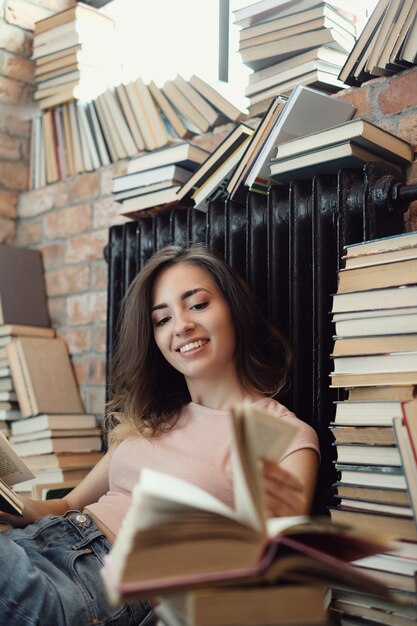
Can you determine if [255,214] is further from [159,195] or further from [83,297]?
[83,297]

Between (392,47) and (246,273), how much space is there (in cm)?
59

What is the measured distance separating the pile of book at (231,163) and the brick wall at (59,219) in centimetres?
40

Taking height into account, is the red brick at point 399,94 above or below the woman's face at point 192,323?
above

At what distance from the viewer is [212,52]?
240cm

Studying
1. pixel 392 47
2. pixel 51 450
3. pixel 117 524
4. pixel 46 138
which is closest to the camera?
pixel 117 524

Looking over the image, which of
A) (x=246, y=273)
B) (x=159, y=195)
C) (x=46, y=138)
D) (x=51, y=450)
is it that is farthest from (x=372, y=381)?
(x=46, y=138)

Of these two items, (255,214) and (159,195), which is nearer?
(255,214)

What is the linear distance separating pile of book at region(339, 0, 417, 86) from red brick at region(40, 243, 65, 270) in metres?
1.26

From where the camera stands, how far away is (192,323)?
1.48 m

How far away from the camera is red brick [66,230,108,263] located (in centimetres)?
244

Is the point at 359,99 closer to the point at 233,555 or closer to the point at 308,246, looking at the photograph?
the point at 308,246

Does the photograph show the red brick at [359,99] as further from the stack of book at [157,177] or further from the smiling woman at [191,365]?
the smiling woman at [191,365]

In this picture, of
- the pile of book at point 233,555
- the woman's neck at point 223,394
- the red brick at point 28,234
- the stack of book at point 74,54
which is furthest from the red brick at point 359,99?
the red brick at point 28,234

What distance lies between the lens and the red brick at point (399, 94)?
5.34 ft
